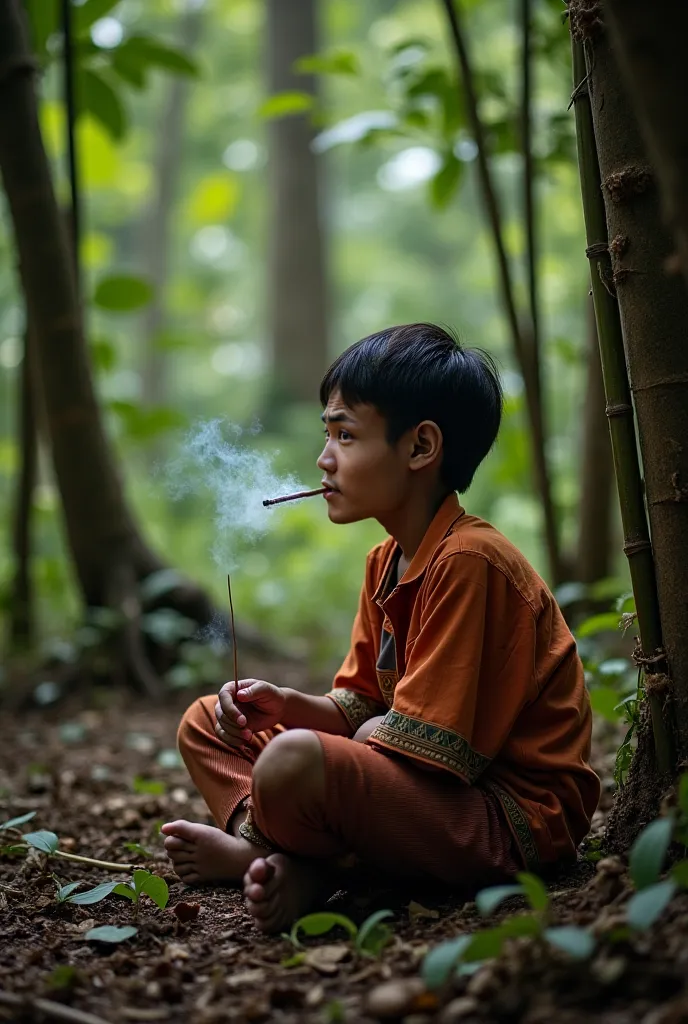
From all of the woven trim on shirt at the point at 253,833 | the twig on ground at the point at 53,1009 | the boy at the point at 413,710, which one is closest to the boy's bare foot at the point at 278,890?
the boy at the point at 413,710

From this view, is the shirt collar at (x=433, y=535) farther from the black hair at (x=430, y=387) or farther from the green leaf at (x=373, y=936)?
the green leaf at (x=373, y=936)

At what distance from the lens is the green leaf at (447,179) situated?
3.57 meters

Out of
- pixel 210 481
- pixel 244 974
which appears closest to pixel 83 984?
pixel 244 974

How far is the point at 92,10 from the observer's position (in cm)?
344

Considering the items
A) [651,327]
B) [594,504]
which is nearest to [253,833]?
[651,327]

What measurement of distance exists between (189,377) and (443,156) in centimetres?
1570

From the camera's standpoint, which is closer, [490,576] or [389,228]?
[490,576]

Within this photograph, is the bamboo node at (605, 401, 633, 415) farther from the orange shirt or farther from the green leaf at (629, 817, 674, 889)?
the green leaf at (629, 817, 674, 889)

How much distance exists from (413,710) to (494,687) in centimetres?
17

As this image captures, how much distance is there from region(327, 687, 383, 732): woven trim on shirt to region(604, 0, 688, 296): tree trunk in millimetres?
1246

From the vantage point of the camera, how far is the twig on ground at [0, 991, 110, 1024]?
4.23 feet

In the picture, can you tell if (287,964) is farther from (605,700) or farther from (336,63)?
(336,63)

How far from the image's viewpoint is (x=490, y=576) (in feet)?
5.85

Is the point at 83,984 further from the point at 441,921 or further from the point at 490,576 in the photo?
the point at 490,576
